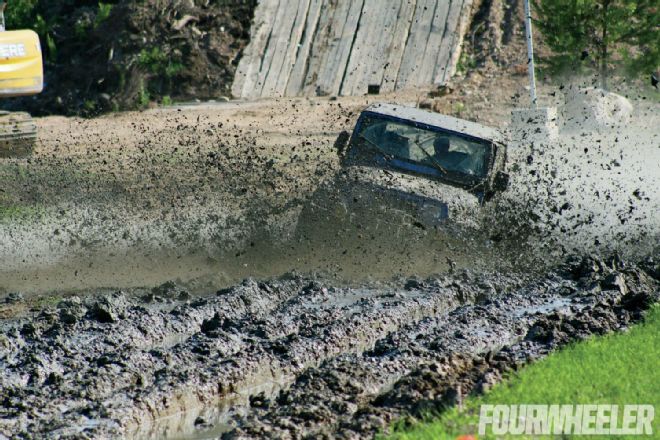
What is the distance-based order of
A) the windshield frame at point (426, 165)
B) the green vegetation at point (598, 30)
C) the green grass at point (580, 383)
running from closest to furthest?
the green grass at point (580, 383)
the windshield frame at point (426, 165)
the green vegetation at point (598, 30)

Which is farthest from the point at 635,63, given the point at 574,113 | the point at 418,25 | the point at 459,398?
the point at 459,398

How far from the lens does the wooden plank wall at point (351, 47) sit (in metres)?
22.1

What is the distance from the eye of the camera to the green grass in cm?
669

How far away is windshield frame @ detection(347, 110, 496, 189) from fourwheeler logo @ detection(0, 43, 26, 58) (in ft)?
15.3

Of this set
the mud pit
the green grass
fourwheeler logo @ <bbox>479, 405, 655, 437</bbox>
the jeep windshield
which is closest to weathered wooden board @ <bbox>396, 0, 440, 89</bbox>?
the mud pit

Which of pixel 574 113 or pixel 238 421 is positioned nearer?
pixel 238 421

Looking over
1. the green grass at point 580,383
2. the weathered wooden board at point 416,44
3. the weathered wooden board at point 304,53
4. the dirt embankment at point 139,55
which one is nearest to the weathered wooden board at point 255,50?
the dirt embankment at point 139,55

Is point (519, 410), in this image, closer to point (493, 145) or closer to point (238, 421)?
point (238, 421)

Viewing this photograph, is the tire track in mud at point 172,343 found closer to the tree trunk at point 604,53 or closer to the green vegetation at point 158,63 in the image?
the tree trunk at point 604,53

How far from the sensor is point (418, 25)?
2253 centimetres

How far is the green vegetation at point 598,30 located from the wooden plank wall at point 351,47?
2.19 metres

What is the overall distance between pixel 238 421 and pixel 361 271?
15.3 ft

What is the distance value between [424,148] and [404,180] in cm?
53

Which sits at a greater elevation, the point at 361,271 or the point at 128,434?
the point at 128,434
